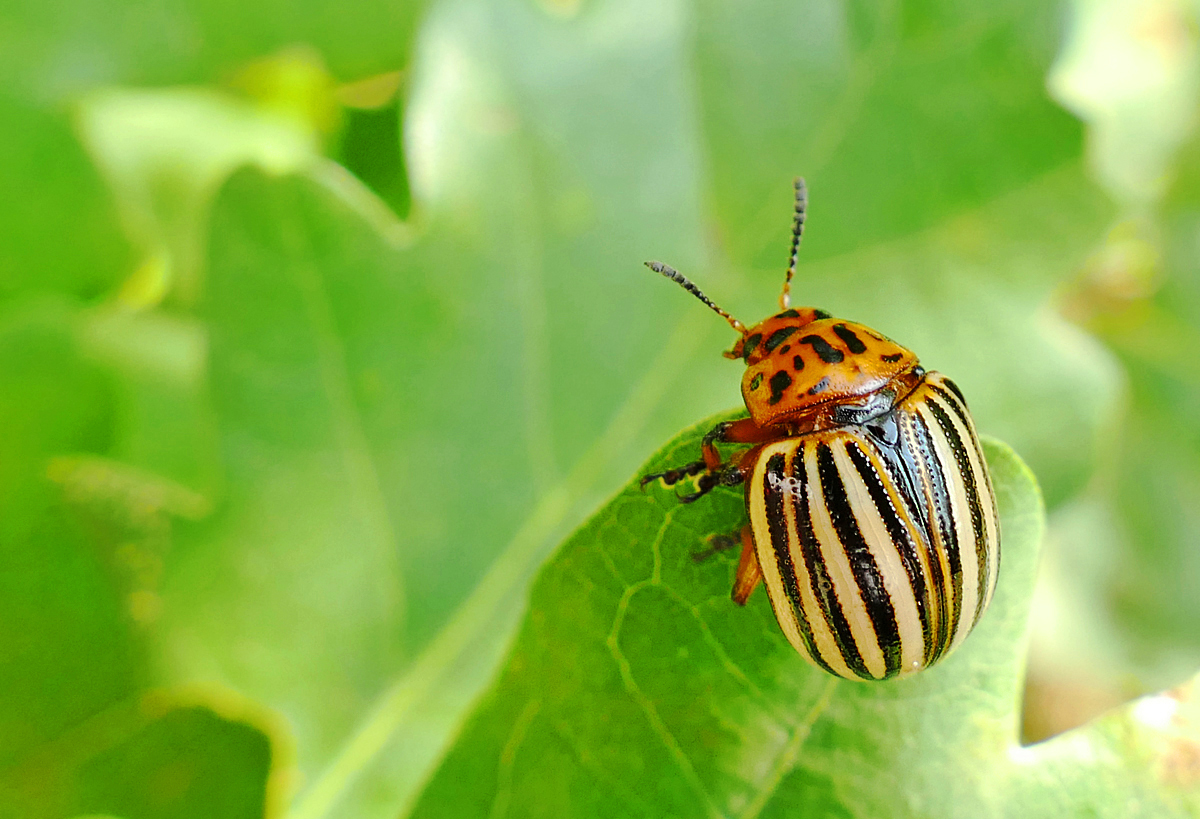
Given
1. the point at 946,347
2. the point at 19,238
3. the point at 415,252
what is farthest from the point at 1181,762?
the point at 19,238

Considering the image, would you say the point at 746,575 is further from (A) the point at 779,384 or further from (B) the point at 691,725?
(A) the point at 779,384

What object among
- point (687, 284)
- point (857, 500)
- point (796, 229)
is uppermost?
point (796, 229)

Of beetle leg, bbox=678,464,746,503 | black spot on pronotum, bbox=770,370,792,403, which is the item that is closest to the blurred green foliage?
black spot on pronotum, bbox=770,370,792,403

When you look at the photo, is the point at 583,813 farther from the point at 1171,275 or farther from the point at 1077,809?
the point at 1171,275

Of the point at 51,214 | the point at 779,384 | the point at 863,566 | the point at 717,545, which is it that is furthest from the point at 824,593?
the point at 51,214

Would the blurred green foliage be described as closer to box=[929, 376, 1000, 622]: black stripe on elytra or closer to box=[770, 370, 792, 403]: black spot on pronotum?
box=[770, 370, 792, 403]: black spot on pronotum
